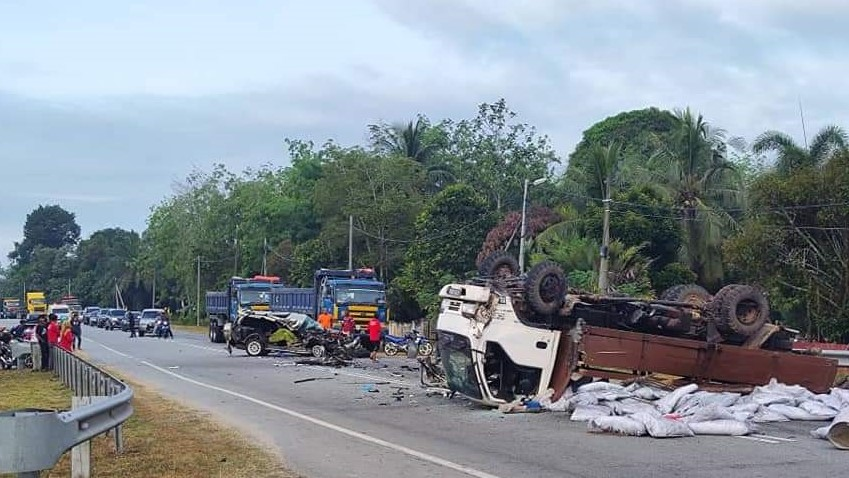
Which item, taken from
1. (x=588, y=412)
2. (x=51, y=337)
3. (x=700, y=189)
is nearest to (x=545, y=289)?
(x=588, y=412)

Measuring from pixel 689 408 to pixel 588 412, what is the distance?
1529 mm

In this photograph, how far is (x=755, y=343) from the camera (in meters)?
18.5

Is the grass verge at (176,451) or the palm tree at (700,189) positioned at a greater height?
the palm tree at (700,189)

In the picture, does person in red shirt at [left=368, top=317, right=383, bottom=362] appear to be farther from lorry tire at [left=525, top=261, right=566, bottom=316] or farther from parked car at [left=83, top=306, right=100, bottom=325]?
parked car at [left=83, top=306, right=100, bottom=325]

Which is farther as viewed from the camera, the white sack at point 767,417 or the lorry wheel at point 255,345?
the lorry wheel at point 255,345

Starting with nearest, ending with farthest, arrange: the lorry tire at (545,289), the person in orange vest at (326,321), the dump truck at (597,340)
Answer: the dump truck at (597,340) < the lorry tire at (545,289) < the person in orange vest at (326,321)

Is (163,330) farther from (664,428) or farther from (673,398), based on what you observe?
(664,428)

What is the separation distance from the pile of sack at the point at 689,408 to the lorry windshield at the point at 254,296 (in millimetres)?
34294

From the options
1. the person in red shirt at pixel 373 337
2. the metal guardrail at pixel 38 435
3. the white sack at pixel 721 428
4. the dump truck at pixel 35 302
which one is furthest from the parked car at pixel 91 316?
the metal guardrail at pixel 38 435

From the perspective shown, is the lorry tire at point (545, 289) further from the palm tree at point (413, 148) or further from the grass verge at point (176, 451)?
the palm tree at point (413, 148)

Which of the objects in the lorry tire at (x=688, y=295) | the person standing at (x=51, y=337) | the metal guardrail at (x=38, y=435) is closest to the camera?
the metal guardrail at (x=38, y=435)

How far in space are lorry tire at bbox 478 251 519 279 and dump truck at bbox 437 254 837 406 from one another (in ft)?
4.08

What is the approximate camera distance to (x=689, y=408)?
16.0 meters

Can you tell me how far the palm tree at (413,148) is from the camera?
240ft
